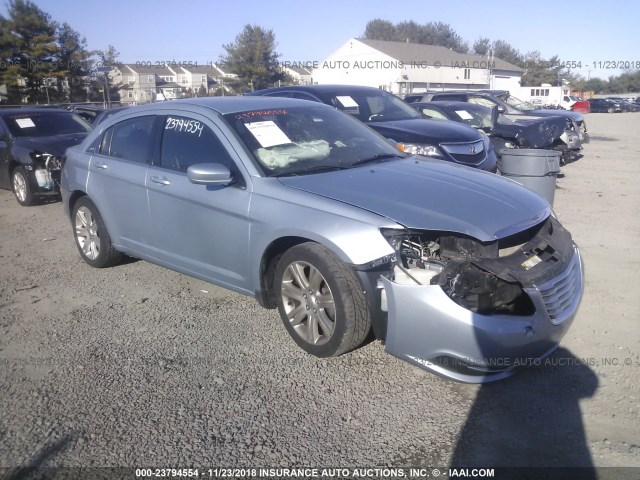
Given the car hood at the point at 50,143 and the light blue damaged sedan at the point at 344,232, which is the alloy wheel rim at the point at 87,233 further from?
the car hood at the point at 50,143

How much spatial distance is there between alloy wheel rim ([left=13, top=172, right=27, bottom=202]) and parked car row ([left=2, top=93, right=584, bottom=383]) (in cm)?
430

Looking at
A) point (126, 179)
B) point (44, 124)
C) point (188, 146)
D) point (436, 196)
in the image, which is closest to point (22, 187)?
point (44, 124)

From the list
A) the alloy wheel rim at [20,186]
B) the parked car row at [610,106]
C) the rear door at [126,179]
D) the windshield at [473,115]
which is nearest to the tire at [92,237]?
the rear door at [126,179]

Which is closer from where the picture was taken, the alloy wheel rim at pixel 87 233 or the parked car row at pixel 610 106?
A: the alloy wheel rim at pixel 87 233

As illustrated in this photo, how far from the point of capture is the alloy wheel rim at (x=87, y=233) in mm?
5652

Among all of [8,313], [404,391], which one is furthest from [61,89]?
[404,391]

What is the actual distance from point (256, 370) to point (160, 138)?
2250 mm

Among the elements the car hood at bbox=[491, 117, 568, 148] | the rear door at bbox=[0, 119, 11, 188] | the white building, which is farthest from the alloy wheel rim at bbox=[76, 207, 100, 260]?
the white building

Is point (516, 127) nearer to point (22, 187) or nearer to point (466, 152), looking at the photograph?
point (466, 152)

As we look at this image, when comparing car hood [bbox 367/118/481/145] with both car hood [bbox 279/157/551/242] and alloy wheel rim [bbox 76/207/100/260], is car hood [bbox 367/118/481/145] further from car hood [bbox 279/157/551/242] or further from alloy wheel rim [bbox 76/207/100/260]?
alloy wheel rim [bbox 76/207/100/260]

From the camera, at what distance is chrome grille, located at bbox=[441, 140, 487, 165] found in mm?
7082

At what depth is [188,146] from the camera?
457 centimetres

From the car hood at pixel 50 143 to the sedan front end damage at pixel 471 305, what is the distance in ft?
24.1

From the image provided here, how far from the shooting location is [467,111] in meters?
12.0
